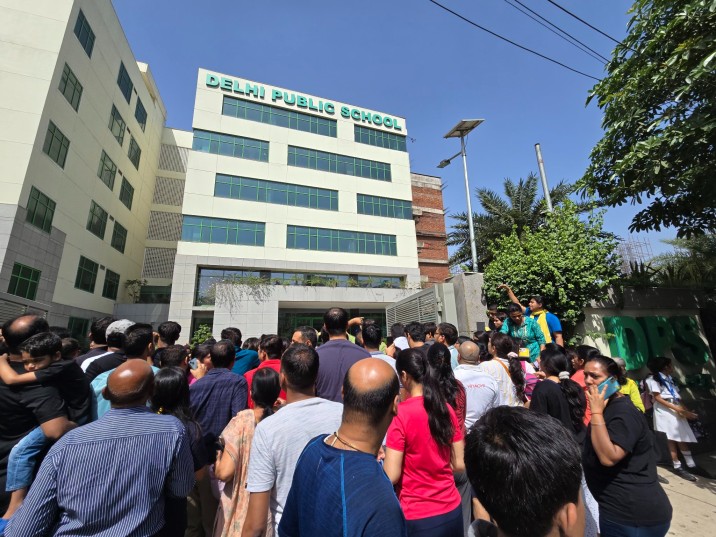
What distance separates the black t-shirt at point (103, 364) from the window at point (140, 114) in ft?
90.7

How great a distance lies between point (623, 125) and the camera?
6.06 meters

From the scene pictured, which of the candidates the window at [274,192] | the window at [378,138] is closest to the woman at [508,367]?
the window at [274,192]

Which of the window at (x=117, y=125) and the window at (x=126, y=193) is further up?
the window at (x=117, y=125)

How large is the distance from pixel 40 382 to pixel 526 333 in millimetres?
5991

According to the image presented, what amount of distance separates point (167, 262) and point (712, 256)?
3174 cm

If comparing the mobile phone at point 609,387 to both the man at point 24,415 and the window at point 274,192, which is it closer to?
the man at point 24,415

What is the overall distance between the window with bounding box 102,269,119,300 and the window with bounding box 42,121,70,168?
7779 millimetres

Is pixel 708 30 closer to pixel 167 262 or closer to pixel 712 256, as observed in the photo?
pixel 712 256

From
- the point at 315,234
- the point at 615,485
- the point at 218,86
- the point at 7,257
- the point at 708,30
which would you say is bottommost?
the point at 615,485

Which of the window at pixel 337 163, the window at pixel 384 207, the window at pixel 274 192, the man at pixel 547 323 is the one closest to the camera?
the man at pixel 547 323

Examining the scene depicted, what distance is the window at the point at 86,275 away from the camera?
17892 millimetres

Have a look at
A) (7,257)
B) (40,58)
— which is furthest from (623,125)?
(40,58)

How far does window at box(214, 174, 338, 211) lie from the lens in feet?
69.5

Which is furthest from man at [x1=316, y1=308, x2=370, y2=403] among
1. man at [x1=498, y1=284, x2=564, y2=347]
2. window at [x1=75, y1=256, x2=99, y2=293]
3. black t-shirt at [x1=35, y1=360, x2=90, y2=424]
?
window at [x1=75, y1=256, x2=99, y2=293]
